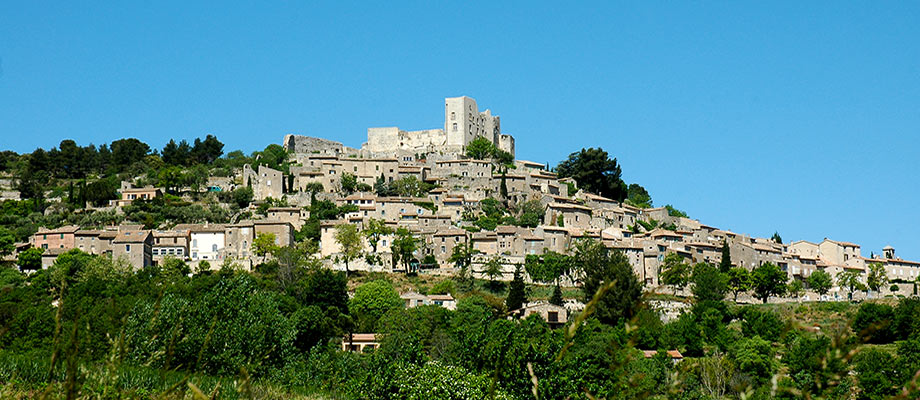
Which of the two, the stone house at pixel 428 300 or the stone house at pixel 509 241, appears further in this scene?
the stone house at pixel 509 241

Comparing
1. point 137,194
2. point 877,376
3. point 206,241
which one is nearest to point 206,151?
→ point 137,194

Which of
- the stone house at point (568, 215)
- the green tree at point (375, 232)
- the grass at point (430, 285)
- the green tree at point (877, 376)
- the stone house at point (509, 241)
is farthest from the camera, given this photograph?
the stone house at point (568, 215)

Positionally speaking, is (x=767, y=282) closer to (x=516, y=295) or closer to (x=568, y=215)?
(x=568, y=215)

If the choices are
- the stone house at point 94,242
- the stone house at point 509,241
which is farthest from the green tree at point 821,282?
the stone house at point 94,242

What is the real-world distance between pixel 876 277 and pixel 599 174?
2891cm

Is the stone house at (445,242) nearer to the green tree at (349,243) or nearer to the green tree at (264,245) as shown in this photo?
the green tree at (349,243)

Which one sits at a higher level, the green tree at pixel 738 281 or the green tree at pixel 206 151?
the green tree at pixel 206 151

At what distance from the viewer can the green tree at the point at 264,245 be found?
64.1 metres

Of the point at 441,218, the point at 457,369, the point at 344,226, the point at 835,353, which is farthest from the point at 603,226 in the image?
the point at 835,353

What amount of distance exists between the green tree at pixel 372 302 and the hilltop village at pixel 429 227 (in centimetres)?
788

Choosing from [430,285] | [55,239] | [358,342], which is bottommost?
[358,342]

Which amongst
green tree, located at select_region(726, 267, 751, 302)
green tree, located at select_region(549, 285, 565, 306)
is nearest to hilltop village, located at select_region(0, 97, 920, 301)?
green tree, located at select_region(726, 267, 751, 302)

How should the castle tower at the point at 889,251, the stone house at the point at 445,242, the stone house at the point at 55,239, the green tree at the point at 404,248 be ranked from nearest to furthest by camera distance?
the green tree at the point at 404,248 < the stone house at the point at 55,239 < the stone house at the point at 445,242 < the castle tower at the point at 889,251

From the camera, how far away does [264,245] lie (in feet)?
211
